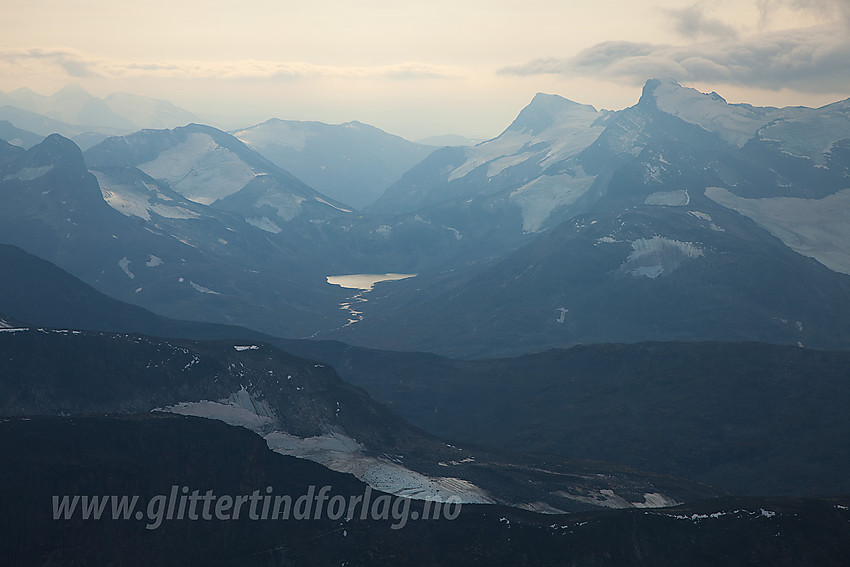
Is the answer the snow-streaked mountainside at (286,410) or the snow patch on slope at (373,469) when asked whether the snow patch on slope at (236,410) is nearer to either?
the snow-streaked mountainside at (286,410)

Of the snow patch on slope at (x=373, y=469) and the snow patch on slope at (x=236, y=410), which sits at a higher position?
the snow patch on slope at (x=236, y=410)

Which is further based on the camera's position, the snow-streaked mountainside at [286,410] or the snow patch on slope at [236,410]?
the snow patch on slope at [236,410]

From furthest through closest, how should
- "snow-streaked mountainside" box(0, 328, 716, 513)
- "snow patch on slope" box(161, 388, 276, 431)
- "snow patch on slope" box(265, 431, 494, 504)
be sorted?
1. "snow patch on slope" box(161, 388, 276, 431)
2. "snow-streaked mountainside" box(0, 328, 716, 513)
3. "snow patch on slope" box(265, 431, 494, 504)

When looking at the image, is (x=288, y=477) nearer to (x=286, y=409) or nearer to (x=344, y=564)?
(x=344, y=564)

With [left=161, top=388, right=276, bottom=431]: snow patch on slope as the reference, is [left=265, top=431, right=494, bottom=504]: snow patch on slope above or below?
below

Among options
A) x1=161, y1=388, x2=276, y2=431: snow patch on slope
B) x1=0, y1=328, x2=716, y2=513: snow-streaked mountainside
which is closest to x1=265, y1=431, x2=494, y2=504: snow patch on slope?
x1=0, y1=328, x2=716, y2=513: snow-streaked mountainside

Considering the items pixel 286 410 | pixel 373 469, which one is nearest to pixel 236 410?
pixel 286 410

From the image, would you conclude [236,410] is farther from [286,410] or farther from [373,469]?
[373,469]

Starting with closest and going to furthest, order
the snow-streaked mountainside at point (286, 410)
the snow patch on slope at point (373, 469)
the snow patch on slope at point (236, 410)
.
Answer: the snow patch on slope at point (373, 469) → the snow-streaked mountainside at point (286, 410) → the snow patch on slope at point (236, 410)

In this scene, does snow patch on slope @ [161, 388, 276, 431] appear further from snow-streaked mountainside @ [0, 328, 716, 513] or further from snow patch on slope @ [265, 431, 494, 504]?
snow patch on slope @ [265, 431, 494, 504]

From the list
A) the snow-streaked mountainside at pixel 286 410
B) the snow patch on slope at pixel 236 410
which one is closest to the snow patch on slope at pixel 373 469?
the snow-streaked mountainside at pixel 286 410

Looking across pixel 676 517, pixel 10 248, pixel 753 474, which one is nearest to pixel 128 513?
pixel 676 517
